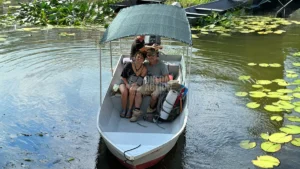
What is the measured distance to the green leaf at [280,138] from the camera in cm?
584

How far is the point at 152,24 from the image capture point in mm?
5754

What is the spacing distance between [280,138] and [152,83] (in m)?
2.17

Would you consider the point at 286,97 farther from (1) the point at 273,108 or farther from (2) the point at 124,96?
(2) the point at 124,96

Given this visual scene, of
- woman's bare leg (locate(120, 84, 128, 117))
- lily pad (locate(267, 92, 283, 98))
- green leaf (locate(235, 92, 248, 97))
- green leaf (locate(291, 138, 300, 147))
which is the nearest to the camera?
green leaf (locate(291, 138, 300, 147))

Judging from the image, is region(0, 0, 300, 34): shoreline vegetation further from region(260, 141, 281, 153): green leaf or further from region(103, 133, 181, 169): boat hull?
region(103, 133, 181, 169): boat hull

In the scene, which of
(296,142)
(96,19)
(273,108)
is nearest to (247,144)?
(296,142)

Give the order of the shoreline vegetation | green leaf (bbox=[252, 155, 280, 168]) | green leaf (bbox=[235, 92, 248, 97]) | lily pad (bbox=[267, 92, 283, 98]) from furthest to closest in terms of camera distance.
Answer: the shoreline vegetation
green leaf (bbox=[235, 92, 248, 97])
lily pad (bbox=[267, 92, 283, 98])
green leaf (bbox=[252, 155, 280, 168])

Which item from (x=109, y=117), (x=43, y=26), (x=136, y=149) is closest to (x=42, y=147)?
(x=109, y=117)

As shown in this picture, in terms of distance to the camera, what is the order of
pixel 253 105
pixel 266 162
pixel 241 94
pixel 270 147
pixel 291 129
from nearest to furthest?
pixel 266 162 < pixel 270 147 < pixel 291 129 < pixel 253 105 < pixel 241 94

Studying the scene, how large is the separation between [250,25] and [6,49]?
27.7 feet

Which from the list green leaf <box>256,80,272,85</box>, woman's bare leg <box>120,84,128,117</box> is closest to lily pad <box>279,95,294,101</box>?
green leaf <box>256,80,272,85</box>

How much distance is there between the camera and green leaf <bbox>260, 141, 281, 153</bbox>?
5605 millimetres

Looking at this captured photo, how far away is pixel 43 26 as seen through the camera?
45.1ft

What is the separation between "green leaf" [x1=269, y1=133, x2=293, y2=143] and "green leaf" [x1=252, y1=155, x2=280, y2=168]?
1.76ft
